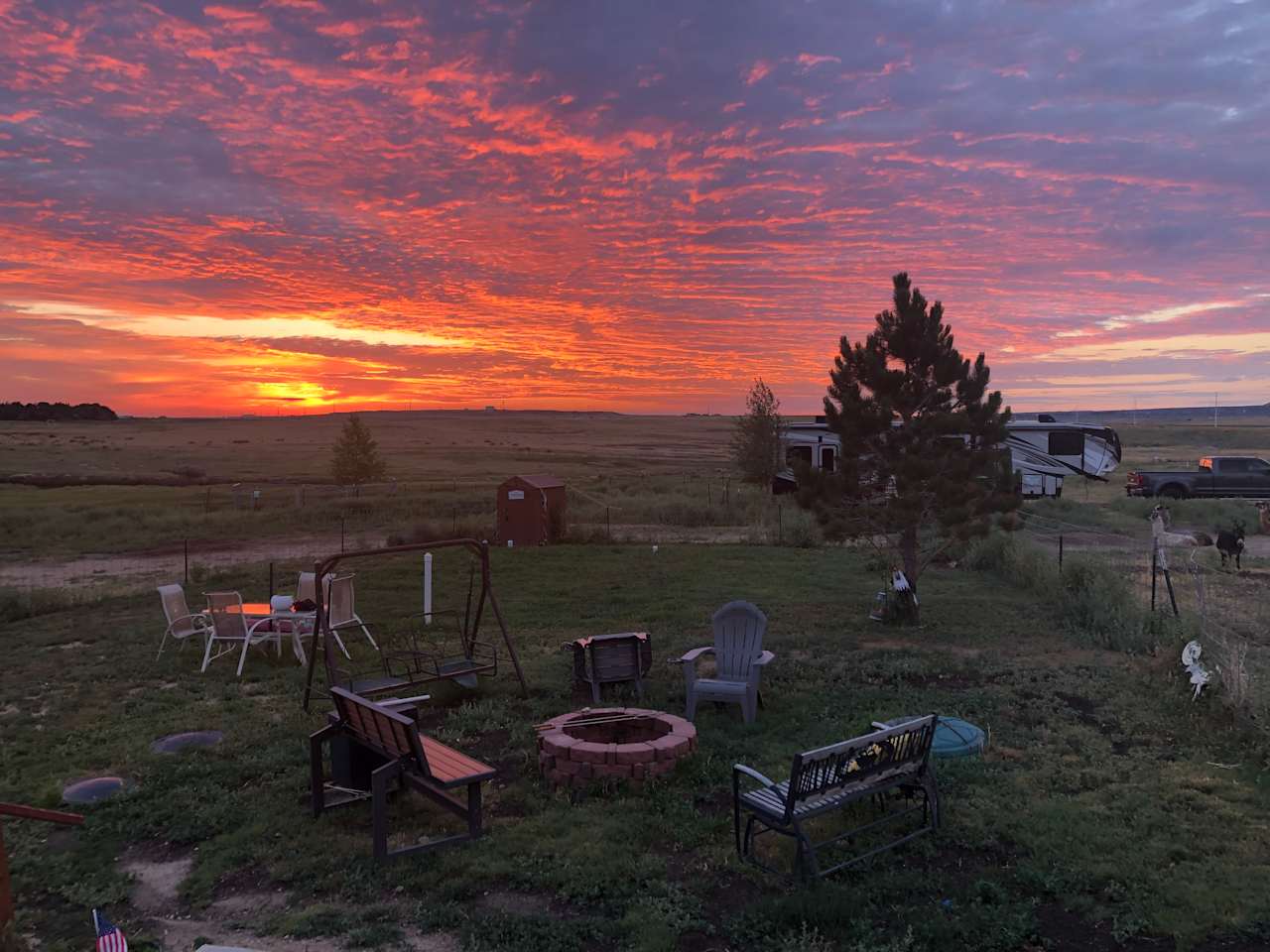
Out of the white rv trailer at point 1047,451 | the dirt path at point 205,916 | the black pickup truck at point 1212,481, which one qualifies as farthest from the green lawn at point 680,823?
the black pickup truck at point 1212,481

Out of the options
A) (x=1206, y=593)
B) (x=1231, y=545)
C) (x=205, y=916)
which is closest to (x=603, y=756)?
(x=205, y=916)

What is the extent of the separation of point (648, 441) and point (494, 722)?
10482 centimetres

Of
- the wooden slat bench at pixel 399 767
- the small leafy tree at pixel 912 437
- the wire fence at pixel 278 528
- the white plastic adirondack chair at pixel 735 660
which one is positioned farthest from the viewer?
the wire fence at pixel 278 528

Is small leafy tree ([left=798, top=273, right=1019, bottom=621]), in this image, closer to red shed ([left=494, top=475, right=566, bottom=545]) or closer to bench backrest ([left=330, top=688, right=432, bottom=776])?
bench backrest ([left=330, top=688, right=432, bottom=776])

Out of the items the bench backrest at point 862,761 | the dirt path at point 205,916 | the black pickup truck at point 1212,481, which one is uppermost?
the black pickup truck at point 1212,481

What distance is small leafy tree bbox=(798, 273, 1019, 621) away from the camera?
38.9 feet

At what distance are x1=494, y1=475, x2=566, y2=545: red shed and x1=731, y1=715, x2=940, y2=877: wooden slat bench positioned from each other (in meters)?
Result: 14.5

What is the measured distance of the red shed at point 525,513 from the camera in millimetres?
19641

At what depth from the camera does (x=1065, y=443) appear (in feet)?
98.8

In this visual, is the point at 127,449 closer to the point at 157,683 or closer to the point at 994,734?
the point at 157,683

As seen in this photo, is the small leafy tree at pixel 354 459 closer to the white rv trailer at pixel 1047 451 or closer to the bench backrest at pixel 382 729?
the white rv trailer at pixel 1047 451

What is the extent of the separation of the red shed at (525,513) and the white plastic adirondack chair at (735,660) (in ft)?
38.9

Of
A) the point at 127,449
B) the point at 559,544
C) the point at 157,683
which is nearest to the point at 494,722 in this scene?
the point at 157,683

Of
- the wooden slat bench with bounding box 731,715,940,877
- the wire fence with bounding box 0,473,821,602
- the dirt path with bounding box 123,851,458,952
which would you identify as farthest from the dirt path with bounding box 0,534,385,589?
the wooden slat bench with bounding box 731,715,940,877
